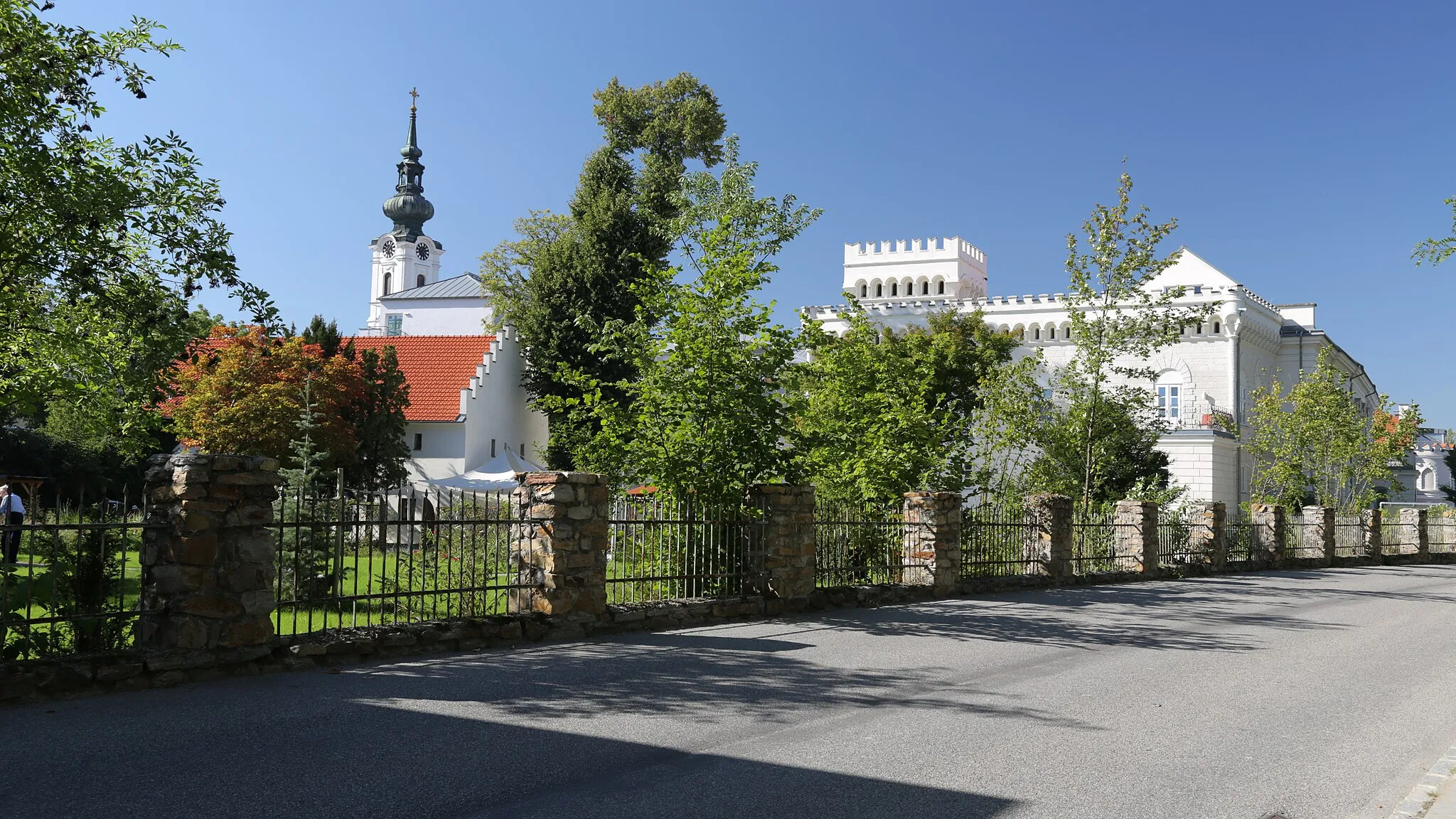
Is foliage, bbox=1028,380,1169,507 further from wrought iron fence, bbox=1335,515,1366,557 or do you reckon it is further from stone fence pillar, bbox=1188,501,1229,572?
wrought iron fence, bbox=1335,515,1366,557

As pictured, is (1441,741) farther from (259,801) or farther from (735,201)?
(735,201)

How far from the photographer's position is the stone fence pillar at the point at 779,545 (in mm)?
13984

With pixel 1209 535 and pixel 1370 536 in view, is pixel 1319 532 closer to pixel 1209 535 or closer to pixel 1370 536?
pixel 1370 536

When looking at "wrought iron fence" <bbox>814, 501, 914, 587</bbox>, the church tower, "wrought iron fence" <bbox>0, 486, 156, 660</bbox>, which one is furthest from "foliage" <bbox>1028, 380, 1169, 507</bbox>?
the church tower

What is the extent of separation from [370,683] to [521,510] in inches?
125

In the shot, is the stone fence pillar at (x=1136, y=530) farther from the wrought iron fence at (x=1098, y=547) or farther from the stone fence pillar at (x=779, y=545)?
the stone fence pillar at (x=779, y=545)

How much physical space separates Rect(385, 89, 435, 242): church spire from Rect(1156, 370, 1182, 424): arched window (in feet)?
218

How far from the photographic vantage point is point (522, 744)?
6602 mm

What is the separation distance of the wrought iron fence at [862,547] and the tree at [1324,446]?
24.3 meters

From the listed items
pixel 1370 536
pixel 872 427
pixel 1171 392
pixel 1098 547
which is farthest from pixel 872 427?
pixel 1171 392

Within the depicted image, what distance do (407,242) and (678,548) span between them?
9198 cm

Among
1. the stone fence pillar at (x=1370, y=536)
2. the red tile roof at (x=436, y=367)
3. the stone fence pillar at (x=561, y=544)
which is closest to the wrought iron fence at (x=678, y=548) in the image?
the stone fence pillar at (x=561, y=544)

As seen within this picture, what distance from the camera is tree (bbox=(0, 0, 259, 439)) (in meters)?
10.9

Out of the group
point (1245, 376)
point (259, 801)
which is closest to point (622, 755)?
point (259, 801)
